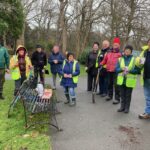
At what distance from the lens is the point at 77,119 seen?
7.04 m

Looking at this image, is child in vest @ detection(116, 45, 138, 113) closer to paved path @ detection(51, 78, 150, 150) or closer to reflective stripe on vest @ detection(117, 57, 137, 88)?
reflective stripe on vest @ detection(117, 57, 137, 88)

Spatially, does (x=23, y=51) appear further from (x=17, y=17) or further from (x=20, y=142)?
(x=17, y=17)

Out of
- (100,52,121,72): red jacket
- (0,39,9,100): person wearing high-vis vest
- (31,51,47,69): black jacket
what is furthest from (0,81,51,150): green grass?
(31,51,47,69): black jacket

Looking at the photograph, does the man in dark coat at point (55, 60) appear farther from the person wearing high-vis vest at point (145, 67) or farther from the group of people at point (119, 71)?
the person wearing high-vis vest at point (145, 67)

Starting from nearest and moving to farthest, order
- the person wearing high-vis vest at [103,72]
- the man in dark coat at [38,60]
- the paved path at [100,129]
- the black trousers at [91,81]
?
the paved path at [100,129] < the person wearing high-vis vest at [103,72] < the black trousers at [91,81] < the man in dark coat at [38,60]

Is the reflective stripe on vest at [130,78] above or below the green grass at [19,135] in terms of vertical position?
above

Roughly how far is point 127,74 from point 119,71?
0.24m

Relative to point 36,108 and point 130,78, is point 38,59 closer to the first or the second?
point 130,78

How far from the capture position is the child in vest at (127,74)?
7.34 m

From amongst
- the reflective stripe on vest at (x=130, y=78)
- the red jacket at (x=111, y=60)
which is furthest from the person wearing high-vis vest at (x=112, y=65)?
the reflective stripe on vest at (x=130, y=78)

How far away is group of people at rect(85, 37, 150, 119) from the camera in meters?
7.02

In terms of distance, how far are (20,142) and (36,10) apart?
3733cm

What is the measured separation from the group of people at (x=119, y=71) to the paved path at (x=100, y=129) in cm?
45

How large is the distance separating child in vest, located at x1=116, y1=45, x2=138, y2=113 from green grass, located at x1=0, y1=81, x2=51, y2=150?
2437 mm
